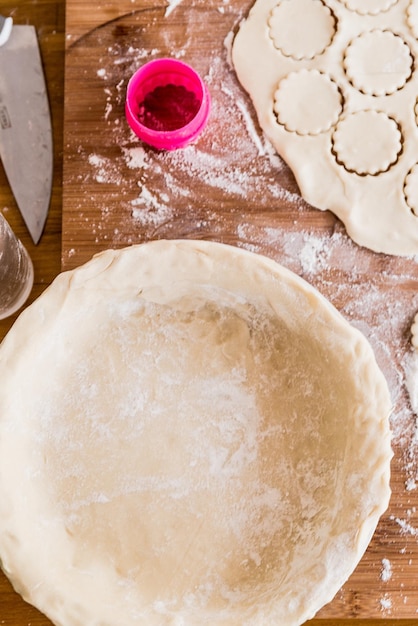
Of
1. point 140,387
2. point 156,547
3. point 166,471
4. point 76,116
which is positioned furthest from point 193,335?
point 76,116

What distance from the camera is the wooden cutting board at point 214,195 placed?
1.16m

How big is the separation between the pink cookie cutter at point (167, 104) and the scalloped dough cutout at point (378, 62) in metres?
0.27

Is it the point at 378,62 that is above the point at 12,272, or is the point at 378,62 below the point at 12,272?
above

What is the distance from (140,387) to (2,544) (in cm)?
31

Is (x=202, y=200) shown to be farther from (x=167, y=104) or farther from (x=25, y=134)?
(x=25, y=134)

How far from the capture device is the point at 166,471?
1.13m

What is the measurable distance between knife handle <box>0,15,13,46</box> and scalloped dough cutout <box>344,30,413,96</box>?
0.60m

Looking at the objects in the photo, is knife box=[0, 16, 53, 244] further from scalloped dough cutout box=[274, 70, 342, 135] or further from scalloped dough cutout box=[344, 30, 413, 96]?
scalloped dough cutout box=[344, 30, 413, 96]

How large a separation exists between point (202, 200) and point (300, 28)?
359 millimetres

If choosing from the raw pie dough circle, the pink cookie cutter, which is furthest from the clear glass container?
the pink cookie cutter

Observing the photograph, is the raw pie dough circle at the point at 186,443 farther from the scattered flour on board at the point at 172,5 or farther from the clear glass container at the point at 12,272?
the scattered flour on board at the point at 172,5

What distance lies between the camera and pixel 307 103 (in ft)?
4.07

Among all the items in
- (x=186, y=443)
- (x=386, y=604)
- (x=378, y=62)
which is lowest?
(x=386, y=604)

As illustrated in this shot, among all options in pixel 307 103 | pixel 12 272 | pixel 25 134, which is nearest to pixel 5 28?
pixel 25 134
